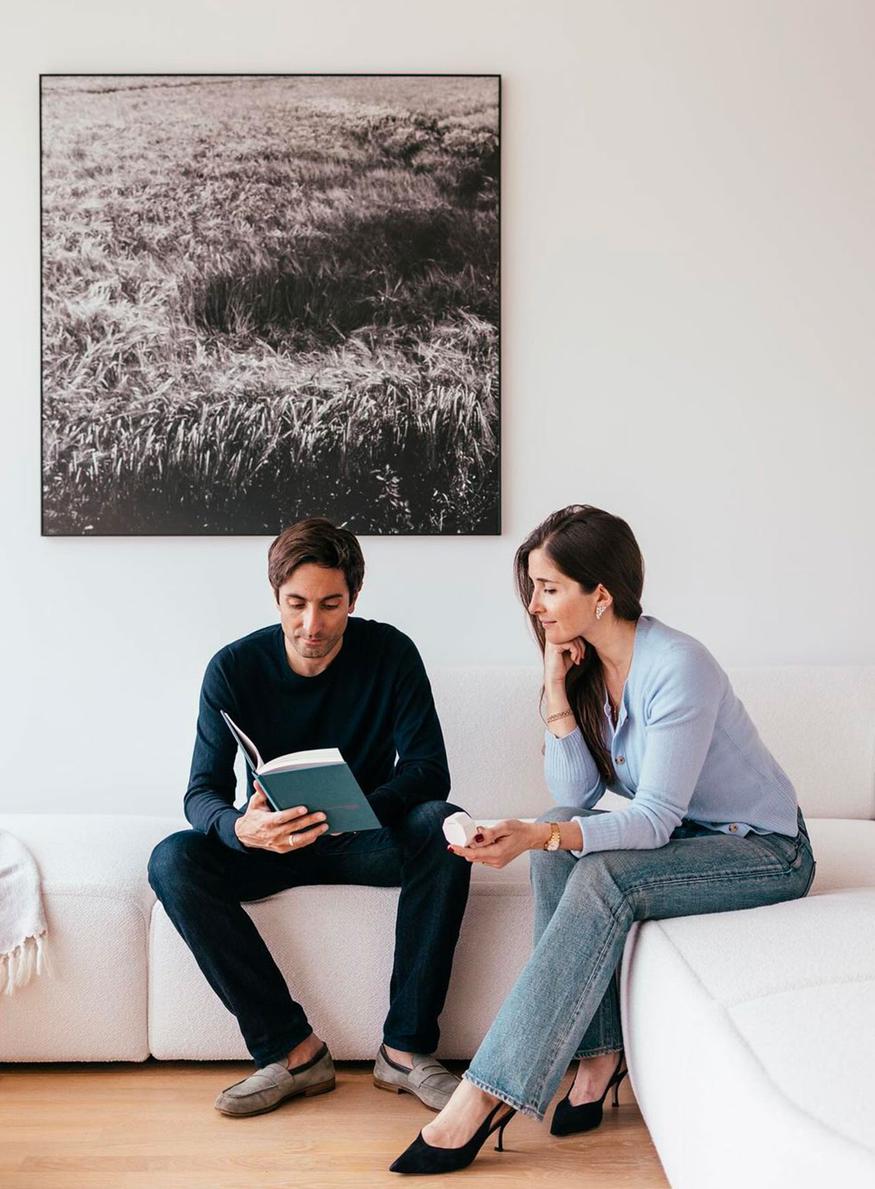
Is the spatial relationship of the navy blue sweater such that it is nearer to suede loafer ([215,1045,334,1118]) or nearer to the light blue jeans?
the light blue jeans

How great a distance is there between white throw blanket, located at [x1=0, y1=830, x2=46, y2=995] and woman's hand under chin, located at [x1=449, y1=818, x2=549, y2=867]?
2.88 ft

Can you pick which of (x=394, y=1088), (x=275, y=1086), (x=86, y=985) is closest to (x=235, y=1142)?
(x=275, y=1086)

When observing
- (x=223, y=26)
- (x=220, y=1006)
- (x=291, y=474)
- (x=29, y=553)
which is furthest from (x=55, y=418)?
(x=220, y=1006)

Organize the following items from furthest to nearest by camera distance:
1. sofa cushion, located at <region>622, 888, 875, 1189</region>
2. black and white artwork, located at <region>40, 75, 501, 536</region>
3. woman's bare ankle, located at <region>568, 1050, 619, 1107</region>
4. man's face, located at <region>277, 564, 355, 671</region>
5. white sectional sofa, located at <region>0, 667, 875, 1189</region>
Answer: black and white artwork, located at <region>40, 75, 501, 536</region>, man's face, located at <region>277, 564, 355, 671</region>, woman's bare ankle, located at <region>568, 1050, 619, 1107</region>, white sectional sofa, located at <region>0, 667, 875, 1189</region>, sofa cushion, located at <region>622, 888, 875, 1189</region>

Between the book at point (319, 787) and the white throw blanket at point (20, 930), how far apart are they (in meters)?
0.54

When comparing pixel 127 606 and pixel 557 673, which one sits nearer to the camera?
pixel 557 673

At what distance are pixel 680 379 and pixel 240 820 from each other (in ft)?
5.56

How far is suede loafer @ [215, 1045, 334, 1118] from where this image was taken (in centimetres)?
207

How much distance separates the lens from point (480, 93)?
3037 millimetres

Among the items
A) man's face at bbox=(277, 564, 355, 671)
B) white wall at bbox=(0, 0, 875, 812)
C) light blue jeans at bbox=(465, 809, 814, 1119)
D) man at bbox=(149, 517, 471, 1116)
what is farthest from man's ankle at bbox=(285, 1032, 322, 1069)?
white wall at bbox=(0, 0, 875, 812)

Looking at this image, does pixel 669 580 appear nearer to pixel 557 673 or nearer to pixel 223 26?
pixel 557 673

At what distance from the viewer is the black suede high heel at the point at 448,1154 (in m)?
1.85

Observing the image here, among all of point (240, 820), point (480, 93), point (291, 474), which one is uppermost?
point (480, 93)

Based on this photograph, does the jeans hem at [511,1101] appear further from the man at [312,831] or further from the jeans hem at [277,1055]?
the jeans hem at [277,1055]
